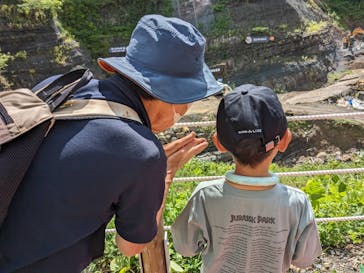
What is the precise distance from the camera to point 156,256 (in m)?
1.90

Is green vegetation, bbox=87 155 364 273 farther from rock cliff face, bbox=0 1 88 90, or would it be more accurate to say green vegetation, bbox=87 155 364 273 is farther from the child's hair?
rock cliff face, bbox=0 1 88 90

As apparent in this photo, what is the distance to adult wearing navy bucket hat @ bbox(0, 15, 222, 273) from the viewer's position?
4.19 feet

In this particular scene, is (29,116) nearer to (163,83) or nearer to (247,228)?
(163,83)

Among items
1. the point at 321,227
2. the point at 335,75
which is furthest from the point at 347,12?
the point at 321,227

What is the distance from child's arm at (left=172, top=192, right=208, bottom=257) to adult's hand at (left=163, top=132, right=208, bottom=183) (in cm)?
15

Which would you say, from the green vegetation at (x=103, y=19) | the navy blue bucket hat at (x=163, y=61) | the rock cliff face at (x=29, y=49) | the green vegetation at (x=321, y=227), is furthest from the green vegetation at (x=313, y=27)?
the navy blue bucket hat at (x=163, y=61)

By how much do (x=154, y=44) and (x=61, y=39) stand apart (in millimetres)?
16181

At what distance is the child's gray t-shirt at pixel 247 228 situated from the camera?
1674 millimetres

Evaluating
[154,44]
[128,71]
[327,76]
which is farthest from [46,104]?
[327,76]

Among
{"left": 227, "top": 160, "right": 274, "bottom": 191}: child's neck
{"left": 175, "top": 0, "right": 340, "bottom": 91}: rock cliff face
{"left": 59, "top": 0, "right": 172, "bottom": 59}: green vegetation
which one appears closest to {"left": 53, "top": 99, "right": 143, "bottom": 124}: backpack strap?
{"left": 227, "top": 160, "right": 274, "bottom": 191}: child's neck

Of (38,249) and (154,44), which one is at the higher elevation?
(154,44)

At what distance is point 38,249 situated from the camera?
4.44 feet

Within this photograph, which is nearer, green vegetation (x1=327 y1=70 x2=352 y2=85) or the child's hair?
the child's hair

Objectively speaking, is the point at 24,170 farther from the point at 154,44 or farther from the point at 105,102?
the point at 154,44
